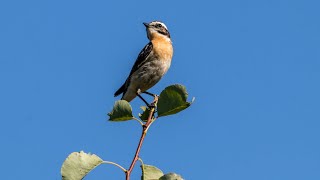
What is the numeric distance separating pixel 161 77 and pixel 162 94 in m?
5.38

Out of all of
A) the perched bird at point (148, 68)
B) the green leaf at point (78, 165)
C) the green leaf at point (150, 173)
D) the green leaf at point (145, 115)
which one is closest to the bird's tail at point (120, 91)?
the perched bird at point (148, 68)

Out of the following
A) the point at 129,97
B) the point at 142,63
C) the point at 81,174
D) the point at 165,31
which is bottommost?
the point at 81,174

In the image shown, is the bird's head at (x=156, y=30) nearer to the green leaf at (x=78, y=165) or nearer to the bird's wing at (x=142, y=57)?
Result: the bird's wing at (x=142, y=57)

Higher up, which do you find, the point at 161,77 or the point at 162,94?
the point at 161,77

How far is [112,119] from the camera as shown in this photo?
148 inches

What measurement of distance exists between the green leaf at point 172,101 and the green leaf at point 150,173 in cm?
48

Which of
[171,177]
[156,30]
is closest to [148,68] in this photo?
[156,30]

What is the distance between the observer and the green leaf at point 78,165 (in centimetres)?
315

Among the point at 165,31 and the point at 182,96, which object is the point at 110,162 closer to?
the point at 182,96

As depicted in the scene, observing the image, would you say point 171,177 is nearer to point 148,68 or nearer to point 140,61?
point 148,68

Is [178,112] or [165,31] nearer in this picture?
[178,112]

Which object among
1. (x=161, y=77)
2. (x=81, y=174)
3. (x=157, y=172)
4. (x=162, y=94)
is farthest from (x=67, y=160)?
(x=161, y=77)

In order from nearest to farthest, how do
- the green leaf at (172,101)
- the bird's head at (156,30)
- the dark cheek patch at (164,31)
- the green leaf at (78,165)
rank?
1. the green leaf at (78,165)
2. the green leaf at (172,101)
3. the bird's head at (156,30)
4. the dark cheek patch at (164,31)

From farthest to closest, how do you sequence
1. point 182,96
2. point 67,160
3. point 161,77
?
point 161,77 < point 182,96 < point 67,160
